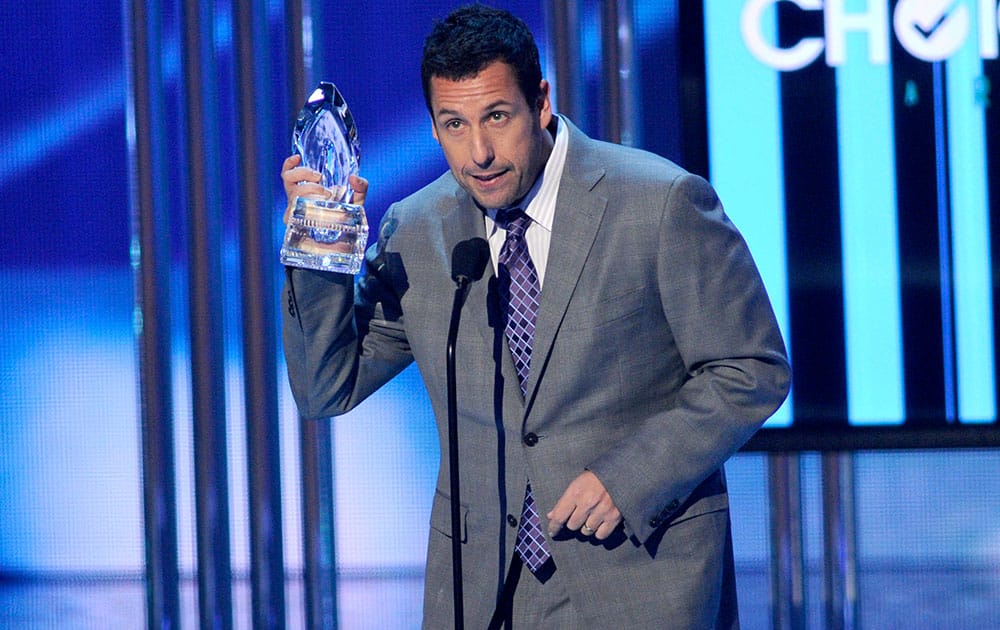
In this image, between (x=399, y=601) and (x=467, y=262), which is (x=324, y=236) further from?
(x=399, y=601)

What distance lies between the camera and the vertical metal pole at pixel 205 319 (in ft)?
11.2

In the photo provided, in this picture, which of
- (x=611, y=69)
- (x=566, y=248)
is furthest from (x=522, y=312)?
(x=611, y=69)

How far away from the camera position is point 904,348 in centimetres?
315

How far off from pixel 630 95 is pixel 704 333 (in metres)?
1.74

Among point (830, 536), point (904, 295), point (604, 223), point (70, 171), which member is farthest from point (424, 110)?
point (604, 223)

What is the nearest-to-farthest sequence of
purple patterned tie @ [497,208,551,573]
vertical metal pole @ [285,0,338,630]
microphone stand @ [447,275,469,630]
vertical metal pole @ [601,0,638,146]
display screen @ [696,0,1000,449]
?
microphone stand @ [447,275,469,630] < purple patterned tie @ [497,208,551,573] < display screen @ [696,0,1000,449] < vertical metal pole @ [601,0,638,146] < vertical metal pole @ [285,0,338,630]

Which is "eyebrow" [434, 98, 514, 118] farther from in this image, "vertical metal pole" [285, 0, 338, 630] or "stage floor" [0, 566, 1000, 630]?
"stage floor" [0, 566, 1000, 630]

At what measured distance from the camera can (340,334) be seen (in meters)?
1.80

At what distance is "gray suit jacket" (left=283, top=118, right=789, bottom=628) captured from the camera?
5.46 feet

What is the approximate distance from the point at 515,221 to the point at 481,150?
152mm

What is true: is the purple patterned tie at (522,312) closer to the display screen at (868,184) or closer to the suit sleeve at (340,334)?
the suit sleeve at (340,334)

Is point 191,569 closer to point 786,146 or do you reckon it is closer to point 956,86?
point 786,146

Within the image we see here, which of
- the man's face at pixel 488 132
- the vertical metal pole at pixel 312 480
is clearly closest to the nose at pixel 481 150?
the man's face at pixel 488 132

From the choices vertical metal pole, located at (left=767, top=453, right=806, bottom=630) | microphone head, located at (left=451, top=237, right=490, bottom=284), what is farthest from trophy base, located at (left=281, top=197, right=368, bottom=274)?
vertical metal pole, located at (left=767, top=453, right=806, bottom=630)
